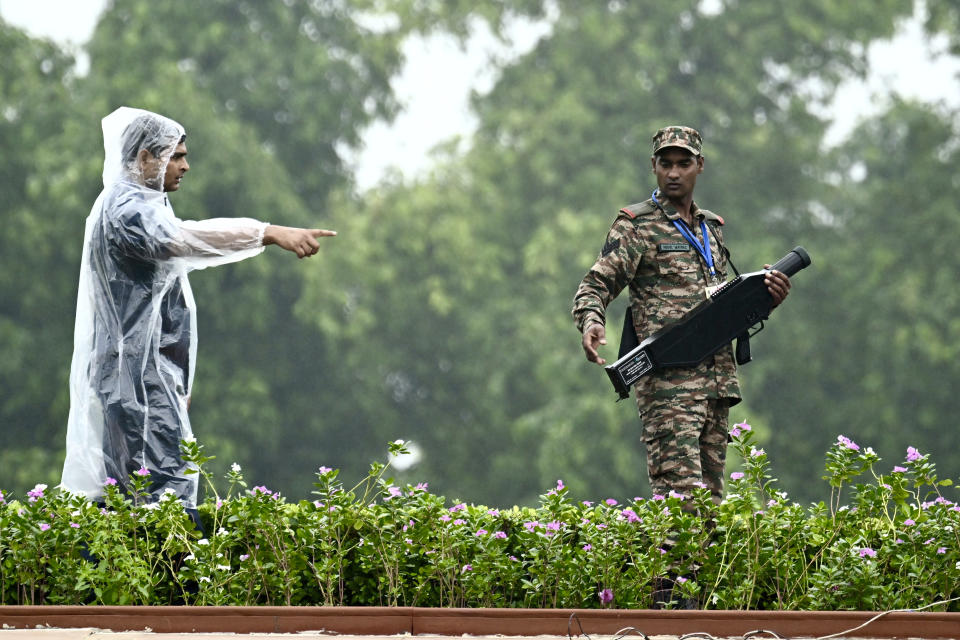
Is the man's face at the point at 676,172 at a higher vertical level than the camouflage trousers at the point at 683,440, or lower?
higher

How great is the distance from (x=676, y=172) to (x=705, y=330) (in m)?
0.64

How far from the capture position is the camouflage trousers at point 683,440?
4.94m

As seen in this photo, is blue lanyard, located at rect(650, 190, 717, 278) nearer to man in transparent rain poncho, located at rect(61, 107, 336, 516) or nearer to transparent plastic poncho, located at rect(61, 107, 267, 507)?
man in transparent rain poncho, located at rect(61, 107, 336, 516)

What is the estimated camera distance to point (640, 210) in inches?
206

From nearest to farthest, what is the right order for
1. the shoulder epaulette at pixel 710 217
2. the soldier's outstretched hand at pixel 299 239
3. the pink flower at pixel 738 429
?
the pink flower at pixel 738 429, the soldier's outstretched hand at pixel 299 239, the shoulder epaulette at pixel 710 217

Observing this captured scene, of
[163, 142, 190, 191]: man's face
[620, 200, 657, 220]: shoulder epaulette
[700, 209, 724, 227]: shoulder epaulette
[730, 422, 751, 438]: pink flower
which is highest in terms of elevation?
[163, 142, 190, 191]: man's face

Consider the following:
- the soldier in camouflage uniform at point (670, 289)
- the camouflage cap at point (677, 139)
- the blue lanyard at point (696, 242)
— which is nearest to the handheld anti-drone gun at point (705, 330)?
the soldier in camouflage uniform at point (670, 289)

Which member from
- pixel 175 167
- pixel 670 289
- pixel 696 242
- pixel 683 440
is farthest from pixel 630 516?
pixel 175 167

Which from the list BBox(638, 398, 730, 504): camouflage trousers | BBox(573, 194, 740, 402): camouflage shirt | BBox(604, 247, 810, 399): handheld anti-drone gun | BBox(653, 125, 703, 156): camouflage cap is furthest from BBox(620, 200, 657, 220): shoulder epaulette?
BBox(638, 398, 730, 504): camouflage trousers

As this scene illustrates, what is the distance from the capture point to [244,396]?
19734 mm

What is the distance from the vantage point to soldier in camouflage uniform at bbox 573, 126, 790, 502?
5027 mm

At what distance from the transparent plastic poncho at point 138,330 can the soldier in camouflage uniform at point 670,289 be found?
53.3 inches

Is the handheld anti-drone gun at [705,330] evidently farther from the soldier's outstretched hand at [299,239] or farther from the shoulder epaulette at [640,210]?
the soldier's outstretched hand at [299,239]

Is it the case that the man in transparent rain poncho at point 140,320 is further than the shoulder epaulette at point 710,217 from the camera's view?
No
